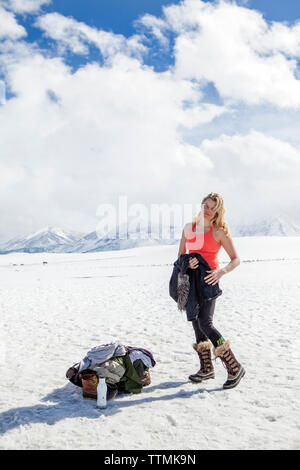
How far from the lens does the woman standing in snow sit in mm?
5012

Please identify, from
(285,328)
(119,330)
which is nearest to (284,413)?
(285,328)

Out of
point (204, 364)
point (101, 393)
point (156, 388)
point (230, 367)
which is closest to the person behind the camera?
point (101, 393)

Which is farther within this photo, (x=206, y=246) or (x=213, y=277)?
(x=206, y=246)

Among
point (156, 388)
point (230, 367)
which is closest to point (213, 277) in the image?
point (230, 367)

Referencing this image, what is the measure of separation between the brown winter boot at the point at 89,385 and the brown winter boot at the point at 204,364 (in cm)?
152

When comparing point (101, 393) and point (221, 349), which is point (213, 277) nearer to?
point (221, 349)

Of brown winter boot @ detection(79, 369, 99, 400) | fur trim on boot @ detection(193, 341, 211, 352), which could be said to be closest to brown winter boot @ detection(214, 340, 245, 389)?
fur trim on boot @ detection(193, 341, 211, 352)

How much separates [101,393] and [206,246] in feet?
8.10

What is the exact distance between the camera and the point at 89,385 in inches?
192

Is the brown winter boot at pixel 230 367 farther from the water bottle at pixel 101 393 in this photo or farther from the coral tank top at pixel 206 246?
the water bottle at pixel 101 393

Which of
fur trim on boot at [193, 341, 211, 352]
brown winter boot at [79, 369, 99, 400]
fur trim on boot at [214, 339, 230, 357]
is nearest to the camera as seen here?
brown winter boot at [79, 369, 99, 400]

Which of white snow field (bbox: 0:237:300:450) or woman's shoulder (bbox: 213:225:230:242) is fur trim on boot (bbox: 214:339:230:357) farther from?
woman's shoulder (bbox: 213:225:230:242)

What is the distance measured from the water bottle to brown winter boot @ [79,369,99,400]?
0.23 m
